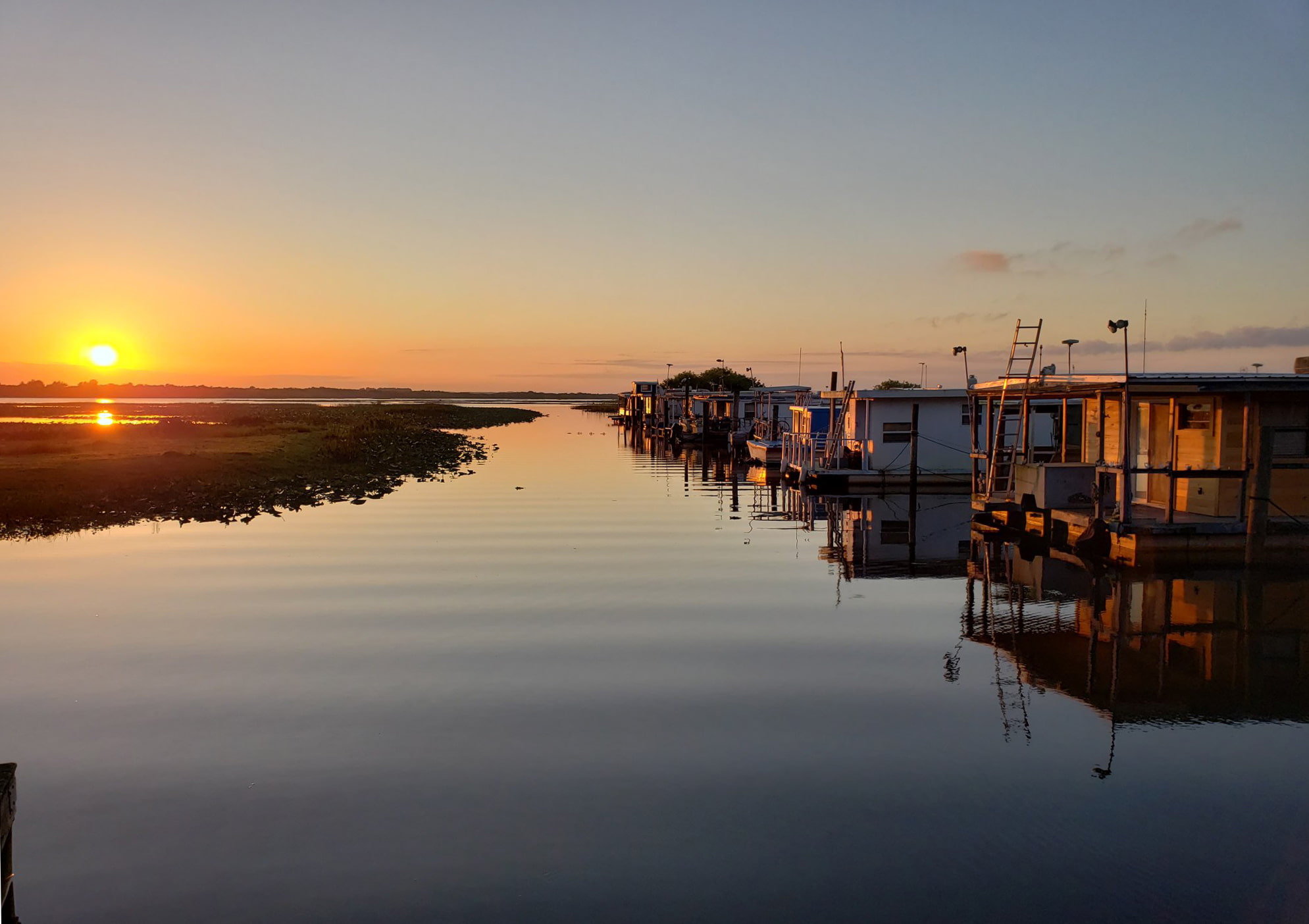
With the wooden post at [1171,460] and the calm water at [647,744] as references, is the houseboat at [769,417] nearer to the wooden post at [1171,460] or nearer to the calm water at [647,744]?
the wooden post at [1171,460]

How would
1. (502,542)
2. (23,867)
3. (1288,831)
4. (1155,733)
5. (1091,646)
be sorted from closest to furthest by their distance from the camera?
(23,867) < (1288,831) < (1155,733) < (1091,646) < (502,542)

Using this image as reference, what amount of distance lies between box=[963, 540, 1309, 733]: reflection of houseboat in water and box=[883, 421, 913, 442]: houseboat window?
18.2 metres

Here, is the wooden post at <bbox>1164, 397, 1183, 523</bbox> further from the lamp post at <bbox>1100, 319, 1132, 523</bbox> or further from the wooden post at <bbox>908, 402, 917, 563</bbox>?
the wooden post at <bbox>908, 402, 917, 563</bbox>

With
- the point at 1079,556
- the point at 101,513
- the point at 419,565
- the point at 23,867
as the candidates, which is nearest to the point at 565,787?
the point at 23,867

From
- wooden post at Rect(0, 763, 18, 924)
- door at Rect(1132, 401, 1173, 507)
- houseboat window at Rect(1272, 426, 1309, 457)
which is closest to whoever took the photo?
wooden post at Rect(0, 763, 18, 924)

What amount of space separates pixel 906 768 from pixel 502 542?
16.9 meters

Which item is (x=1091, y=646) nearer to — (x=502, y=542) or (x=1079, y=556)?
(x=1079, y=556)

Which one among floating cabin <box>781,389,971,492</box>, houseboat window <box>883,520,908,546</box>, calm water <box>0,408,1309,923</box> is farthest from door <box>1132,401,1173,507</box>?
floating cabin <box>781,389,971,492</box>

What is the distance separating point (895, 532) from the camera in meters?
29.4

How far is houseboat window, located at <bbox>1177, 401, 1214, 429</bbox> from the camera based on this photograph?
81.1ft

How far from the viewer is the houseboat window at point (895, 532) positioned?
1078 inches

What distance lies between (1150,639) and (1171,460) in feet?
33.9

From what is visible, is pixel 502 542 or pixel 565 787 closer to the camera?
pixel 565 787

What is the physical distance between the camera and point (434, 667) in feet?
46.1
